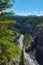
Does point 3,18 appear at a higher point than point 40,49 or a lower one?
lower

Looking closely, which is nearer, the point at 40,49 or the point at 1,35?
the point at 1,35

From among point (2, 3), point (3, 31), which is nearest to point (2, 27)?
point (3, 31)

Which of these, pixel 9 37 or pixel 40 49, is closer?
pixel 9 37

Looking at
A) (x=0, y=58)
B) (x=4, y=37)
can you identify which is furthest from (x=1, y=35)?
(x=0, y=58)

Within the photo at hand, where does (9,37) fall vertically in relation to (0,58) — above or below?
above

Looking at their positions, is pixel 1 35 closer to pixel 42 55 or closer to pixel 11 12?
pixel 11 12

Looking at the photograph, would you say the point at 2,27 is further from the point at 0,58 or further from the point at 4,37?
the point at 0,58

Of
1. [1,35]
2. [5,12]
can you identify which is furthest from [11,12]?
[1,35]

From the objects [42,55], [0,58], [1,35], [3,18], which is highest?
[42,55]
